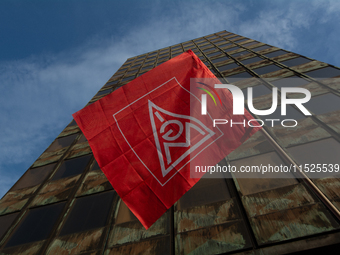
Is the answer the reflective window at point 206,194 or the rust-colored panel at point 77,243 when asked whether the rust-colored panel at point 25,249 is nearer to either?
the rust-colored panel at point 77,243

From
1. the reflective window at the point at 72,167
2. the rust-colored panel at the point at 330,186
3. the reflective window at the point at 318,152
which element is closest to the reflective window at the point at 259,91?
the reflective window at the point at 318,152

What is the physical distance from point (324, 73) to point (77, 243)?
49.3ft

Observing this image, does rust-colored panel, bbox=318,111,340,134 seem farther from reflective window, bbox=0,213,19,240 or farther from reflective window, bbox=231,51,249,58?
reflective window, bbox=0,213,19,240

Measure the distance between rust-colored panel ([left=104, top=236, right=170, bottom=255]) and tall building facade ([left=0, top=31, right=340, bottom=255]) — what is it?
31 mm

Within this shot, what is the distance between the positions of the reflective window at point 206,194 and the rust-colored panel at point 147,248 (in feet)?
4.47

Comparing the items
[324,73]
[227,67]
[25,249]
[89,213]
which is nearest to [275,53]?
[227,67]

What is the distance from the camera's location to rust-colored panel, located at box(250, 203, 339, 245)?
5363 mm

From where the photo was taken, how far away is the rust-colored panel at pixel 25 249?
7841 mm

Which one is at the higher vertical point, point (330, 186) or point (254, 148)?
point (254, 148)

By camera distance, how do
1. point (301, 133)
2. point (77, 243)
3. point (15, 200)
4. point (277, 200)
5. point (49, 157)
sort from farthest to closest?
1. point (49, 157)
2. point (15, 200)
3. point (301, 133)
4. point (77, 243)
5. point (277, 200)

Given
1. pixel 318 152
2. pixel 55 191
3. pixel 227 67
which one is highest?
pixel 227 67

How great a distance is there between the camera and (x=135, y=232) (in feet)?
23.4

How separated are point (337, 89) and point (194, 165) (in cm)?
904

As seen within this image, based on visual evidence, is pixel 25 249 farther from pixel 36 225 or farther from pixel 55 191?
pixel 55 191
